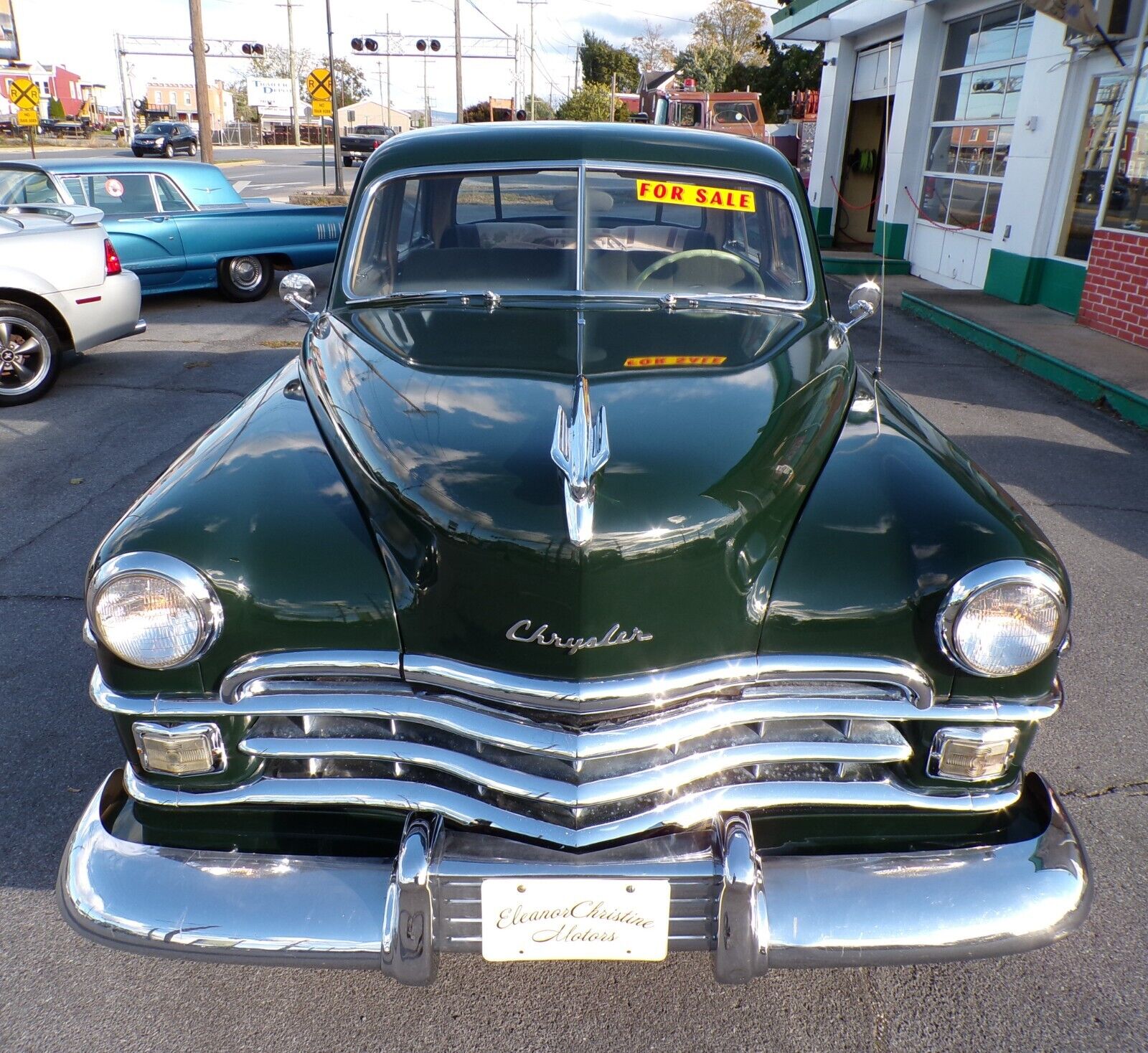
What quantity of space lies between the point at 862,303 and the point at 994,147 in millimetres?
9622

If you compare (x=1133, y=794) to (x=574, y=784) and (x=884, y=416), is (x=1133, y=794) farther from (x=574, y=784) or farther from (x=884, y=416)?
(x=574, y=784)

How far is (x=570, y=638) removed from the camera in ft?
5.73

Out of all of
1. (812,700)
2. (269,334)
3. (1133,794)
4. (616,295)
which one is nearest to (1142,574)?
(1133,794)

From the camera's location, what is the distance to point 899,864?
6.04 ft

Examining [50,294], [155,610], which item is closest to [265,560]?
[155,610]

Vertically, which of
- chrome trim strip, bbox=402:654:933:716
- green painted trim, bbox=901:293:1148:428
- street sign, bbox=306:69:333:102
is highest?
street sign, bbox=306:69:333:102

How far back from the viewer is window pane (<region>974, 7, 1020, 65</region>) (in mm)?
10867

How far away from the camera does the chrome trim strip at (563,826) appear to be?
1783mm

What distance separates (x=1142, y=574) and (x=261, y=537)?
3.86m

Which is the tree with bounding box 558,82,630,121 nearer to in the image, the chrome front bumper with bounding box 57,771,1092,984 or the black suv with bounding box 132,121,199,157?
the black suv with bounding box 132,121,199,157

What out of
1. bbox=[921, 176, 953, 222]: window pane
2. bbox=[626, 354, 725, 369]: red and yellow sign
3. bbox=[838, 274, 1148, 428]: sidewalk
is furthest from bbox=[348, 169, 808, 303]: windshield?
bbox=[921, 176, 953, 222]: window pane

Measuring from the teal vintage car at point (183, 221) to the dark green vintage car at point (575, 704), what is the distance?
797cm

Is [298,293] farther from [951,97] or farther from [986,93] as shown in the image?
[951,97]

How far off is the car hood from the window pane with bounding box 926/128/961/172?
38.7 ft
